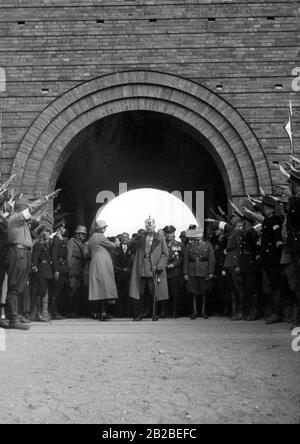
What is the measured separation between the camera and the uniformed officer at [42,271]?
500 inches

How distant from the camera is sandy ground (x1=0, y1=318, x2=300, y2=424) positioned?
5.86 metres

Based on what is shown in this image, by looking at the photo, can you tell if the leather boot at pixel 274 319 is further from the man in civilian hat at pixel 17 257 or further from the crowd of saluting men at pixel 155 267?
the man in civilian hat at pixel 17 257

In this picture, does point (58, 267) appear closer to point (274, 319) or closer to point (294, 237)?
point (274, 319)

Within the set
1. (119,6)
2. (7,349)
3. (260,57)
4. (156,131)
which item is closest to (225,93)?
(260,57)

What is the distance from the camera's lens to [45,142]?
1502 centimetres

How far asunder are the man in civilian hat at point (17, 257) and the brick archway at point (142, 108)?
14.3 ft

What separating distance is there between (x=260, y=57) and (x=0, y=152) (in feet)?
17.9

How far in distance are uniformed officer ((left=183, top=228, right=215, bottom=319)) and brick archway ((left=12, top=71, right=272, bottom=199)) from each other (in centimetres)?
190

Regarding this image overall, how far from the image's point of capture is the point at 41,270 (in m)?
12.7

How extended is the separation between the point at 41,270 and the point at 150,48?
5.27m

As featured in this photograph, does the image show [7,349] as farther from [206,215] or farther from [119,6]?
[206,215]

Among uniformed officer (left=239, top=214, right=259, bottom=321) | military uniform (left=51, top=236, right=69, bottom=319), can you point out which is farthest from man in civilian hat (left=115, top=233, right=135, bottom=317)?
uniformed officer (left=239, top=214, right=259, bottom=321)

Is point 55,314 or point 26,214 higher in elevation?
point 26,214

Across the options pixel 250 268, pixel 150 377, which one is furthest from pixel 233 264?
pixel 150 377
